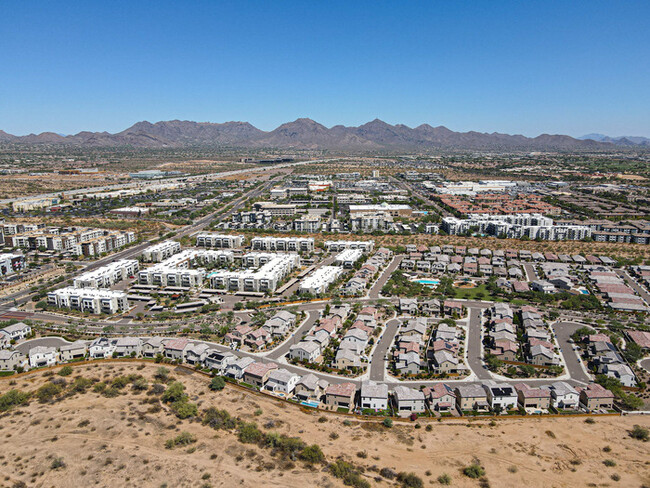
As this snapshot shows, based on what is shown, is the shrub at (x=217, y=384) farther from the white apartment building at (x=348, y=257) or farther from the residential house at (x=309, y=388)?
the white apartment building at (x=348, y=257)

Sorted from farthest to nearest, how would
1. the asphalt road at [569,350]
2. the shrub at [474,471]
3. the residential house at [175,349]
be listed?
the residential house at [175,349]
the asphalt road at [569,350]
the shrub at [474,471]

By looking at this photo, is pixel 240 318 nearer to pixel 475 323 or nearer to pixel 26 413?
pixel 26 413

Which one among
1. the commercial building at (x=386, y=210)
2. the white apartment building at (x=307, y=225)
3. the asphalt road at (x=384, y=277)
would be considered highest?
the commercial building at (x=386, y=210)

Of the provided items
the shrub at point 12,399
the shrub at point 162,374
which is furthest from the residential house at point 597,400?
the shrub at point 12,399

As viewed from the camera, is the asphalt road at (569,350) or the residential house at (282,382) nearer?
the residential house at (282,382)

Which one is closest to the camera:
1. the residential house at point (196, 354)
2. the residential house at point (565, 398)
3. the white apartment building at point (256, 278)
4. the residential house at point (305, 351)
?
the residential house at point (565, 398)

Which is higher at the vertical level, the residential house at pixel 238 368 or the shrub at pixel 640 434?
the residential house at pixel 238 368
